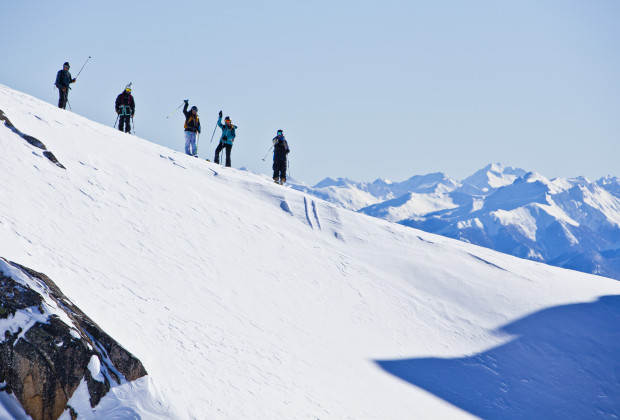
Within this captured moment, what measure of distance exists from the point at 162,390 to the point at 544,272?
61.0 feet

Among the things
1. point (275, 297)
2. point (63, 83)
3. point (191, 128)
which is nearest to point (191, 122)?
point (191, 128)

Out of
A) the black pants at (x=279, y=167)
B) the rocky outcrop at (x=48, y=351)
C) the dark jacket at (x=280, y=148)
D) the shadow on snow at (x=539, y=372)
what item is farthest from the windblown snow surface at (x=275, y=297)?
the dark jacket at (x=280, y=148)

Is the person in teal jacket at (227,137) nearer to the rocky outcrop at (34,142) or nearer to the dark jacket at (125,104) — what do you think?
the dark jacket at (125,104)

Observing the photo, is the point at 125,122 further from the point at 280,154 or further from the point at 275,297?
the point at 275,297

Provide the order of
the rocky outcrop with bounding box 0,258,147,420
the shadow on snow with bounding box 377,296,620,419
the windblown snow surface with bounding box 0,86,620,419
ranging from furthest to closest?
the shadow on snow with bounding box 377,296,620,419
the windblown snow surface with bounding box 0,86,620,419
the rocky outcrop with bounding box 0,258,147,420

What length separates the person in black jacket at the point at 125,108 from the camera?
24.7 m

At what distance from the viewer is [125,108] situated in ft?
81.9

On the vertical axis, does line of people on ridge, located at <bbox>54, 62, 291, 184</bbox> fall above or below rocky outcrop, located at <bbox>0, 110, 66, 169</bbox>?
above

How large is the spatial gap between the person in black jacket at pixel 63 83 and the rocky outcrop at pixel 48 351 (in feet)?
54.4

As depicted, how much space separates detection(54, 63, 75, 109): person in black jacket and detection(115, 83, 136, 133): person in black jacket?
1.79 m

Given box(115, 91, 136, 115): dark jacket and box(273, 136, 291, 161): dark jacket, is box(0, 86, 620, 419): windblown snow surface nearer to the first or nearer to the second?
box(273, 136, 291, 161): dark jacket

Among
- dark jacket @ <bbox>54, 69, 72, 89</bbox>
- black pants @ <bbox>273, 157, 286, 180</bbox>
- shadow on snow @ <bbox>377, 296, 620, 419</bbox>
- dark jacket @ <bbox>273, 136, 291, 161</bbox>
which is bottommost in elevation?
shadow on snow @ <bbox>377, 296, 620, 419</bbox>

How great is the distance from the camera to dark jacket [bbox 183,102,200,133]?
82.6 ft

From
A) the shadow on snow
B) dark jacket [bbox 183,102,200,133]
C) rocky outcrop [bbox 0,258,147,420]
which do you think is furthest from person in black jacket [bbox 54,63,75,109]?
rocky outcrop [bbox 0,258,147,420]
